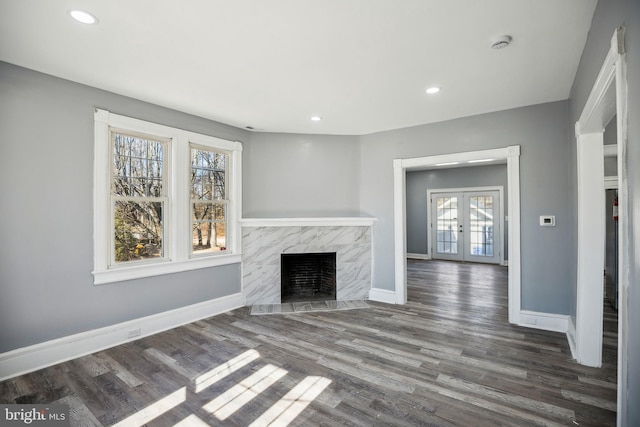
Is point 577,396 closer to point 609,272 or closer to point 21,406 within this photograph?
point 609,272

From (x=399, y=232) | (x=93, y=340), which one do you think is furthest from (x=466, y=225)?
(x=93, y=340)

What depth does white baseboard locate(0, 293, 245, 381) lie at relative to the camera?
2.62 m

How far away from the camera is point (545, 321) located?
3602 millimetres

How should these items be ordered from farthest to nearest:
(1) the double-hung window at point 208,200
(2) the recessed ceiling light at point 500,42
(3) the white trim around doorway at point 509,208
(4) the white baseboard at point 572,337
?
(1) the double-hung window at point 208,200 → (3) the white trim around doorway at point 509,208 → (4) the white baseboard at point 572,337 → (2) the recessed ceiling light at point 500,42

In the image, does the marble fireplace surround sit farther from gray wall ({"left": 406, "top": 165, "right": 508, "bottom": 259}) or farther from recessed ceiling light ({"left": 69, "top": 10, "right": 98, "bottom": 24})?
gray wall ({"left": 406, "top": 165, "right": 508, "bottom": 259})

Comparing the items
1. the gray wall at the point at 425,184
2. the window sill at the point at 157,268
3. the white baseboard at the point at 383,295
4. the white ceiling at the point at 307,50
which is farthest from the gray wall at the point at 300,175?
the gray wall at the point at 425,184

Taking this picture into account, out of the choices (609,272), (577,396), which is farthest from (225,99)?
(609,272)

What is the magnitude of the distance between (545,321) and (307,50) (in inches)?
156

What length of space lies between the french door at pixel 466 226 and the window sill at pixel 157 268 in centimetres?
663

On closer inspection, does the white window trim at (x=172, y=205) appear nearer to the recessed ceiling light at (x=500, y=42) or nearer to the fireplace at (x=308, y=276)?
the fireplace at (x=308, y=276)

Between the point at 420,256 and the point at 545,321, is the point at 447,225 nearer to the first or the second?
the point at 420,256

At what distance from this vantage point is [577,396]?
2.28 m

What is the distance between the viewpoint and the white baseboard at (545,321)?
3.51 metres

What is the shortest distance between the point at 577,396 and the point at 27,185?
483 cm
